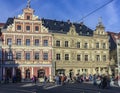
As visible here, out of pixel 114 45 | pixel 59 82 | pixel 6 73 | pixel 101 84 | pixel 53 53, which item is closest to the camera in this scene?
pixel 101 84

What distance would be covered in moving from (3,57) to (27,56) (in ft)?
15.6

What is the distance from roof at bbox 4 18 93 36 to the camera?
2327 inches

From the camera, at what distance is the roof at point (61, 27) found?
194ft

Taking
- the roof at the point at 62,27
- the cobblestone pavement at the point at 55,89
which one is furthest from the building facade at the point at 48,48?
the cobblestone pavement at the point at 55,89

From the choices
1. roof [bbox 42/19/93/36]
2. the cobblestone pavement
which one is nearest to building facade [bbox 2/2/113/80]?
roof [bbox 42/19/93/36]

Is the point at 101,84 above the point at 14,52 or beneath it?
beneath

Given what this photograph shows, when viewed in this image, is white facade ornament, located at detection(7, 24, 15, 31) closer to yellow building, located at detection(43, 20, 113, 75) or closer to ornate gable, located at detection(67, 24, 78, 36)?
yellow building, located at detection(43, 20, 113, 75)

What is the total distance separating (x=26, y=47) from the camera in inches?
2215

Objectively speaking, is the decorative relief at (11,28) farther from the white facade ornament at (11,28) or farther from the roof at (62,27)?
the roof at (62,27)

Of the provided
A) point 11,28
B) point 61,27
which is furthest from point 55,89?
point 61,27

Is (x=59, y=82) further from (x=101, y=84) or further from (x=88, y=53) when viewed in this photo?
(x=88, y=53)

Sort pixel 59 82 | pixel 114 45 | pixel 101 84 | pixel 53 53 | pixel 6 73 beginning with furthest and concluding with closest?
pixel 114 45 → pixel 53 53 → pixel 6 73 → pixel 59 82 → pixel 101 84

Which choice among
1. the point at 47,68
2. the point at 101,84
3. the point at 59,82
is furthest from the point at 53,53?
the point at 101,84

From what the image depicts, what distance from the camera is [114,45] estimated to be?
2790 inches
